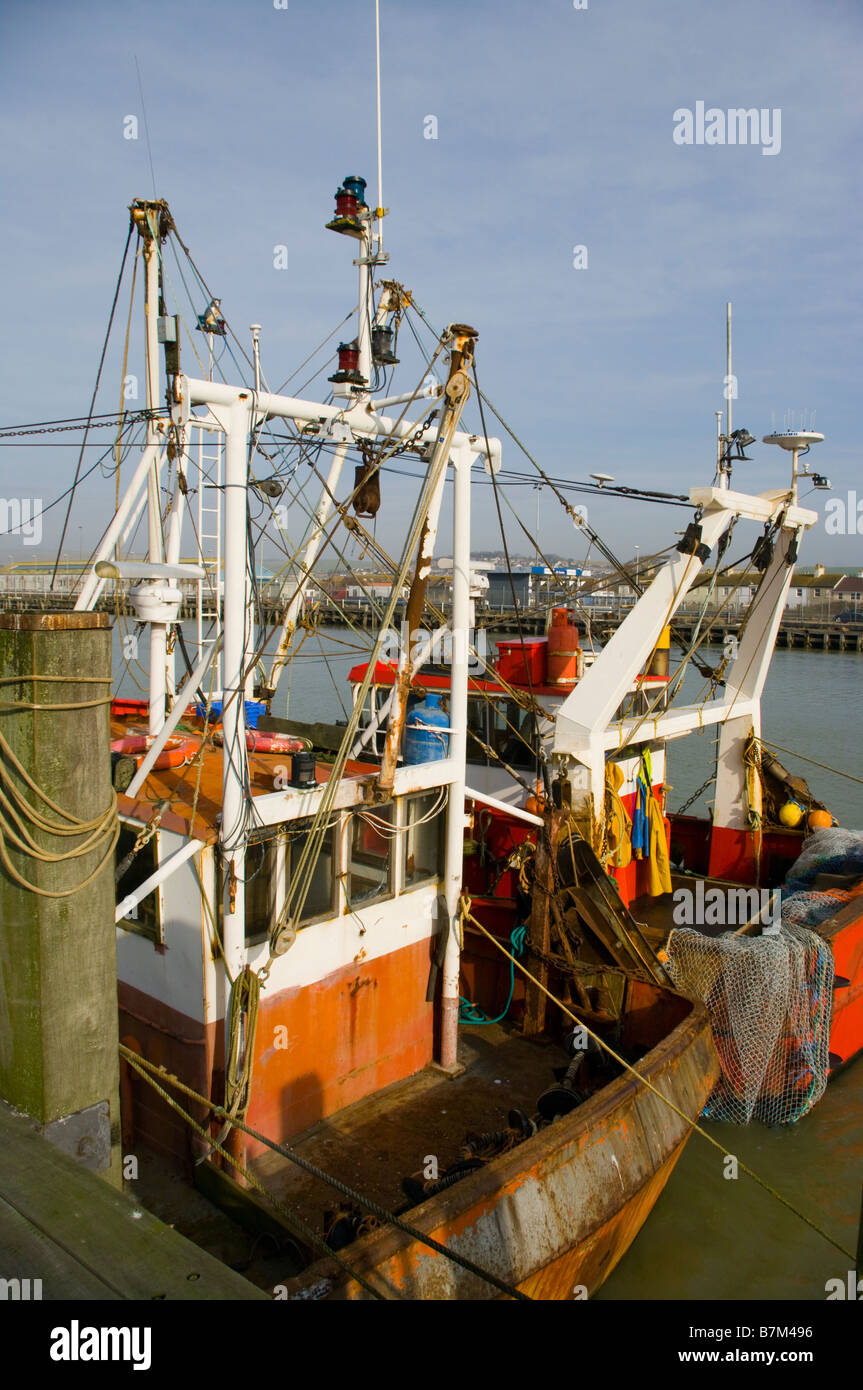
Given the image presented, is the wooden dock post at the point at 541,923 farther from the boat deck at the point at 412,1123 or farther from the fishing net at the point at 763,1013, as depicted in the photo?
the fishing net at the point at 763,1013

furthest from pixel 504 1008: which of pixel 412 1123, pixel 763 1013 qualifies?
pixel 763 1013

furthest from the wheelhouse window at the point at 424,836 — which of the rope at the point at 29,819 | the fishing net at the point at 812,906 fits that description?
the fishing net at the point at 812,906

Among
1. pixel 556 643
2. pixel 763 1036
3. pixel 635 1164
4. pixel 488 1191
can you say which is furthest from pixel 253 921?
pixel 556 643

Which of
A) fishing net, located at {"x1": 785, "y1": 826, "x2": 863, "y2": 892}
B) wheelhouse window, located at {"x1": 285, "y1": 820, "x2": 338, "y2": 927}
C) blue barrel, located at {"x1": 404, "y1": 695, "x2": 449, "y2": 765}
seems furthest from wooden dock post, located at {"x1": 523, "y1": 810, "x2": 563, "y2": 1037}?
fishing net, located at {"x1": 785, "y1": 826, "x2": 863, "y2": 892}

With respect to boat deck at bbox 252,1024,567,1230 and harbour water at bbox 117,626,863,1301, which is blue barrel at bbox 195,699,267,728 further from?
boat deck at bbox 252,1024,567,1230

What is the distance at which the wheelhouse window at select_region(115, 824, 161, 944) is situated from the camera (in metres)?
6.82

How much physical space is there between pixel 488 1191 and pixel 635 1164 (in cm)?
156

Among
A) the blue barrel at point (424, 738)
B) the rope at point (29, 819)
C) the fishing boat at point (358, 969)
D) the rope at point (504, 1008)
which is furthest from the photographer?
the rope at point (504, 1008)

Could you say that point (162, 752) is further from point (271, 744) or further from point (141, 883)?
point (141, 883)

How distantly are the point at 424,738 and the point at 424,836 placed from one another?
34.9 inches

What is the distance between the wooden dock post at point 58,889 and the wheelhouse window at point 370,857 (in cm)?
381

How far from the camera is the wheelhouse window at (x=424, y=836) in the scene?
7953mm
